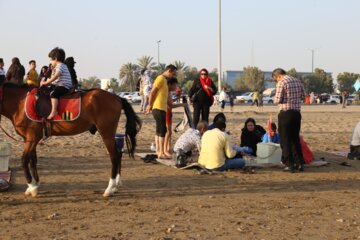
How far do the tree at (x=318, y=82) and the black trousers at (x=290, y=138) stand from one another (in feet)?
302

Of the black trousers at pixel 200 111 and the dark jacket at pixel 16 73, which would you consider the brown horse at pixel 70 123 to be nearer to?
the dark jacket at pixel 16 73

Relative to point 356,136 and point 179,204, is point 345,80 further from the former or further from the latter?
point 179,204

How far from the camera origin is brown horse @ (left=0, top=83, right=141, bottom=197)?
304 inches

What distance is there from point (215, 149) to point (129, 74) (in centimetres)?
9133

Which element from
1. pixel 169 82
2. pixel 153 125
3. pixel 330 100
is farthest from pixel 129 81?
pixel 169 82

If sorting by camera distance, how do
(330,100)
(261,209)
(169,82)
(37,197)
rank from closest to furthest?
(261,209)
(37,197)
(169,82)
(330,100)

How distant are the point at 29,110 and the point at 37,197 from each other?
1291 millimetres

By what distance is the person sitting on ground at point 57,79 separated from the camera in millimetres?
7762

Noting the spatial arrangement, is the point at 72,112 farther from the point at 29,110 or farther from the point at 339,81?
the point at 339,81

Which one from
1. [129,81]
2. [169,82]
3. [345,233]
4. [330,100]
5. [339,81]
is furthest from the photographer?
[339,81]

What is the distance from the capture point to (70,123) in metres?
7.92

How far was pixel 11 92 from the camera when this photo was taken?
788cm

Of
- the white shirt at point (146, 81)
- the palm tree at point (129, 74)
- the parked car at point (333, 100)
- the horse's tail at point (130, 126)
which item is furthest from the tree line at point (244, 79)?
the horse's tail at point (130, 126)

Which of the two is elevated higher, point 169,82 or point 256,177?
point 169,82
